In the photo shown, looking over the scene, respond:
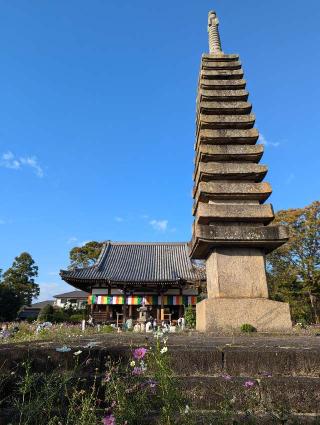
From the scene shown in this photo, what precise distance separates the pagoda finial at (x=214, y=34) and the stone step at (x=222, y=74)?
1171 mm

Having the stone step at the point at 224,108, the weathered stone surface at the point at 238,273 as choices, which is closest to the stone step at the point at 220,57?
the stone step at the point at 224,108

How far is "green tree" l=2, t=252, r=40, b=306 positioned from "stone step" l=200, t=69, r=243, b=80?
41582mm

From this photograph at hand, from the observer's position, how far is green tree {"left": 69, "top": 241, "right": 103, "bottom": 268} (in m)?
41.9

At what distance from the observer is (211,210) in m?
7.49

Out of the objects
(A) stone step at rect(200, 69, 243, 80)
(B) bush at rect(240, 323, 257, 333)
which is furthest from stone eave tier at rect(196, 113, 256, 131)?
(B) bush at rect(240, 323, 257, 333)

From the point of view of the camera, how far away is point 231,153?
27.6 ft

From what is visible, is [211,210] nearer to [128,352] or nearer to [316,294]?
[128,352]

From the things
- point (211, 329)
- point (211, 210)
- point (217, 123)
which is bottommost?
point (211, 329)

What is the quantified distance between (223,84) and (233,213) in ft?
13.9

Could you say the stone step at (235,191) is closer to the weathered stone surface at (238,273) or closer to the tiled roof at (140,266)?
the weathered stone surface at (238,273)

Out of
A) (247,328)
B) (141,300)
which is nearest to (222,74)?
(247,328)

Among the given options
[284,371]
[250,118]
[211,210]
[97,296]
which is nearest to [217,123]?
[250,118]

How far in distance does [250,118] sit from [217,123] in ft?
3.03

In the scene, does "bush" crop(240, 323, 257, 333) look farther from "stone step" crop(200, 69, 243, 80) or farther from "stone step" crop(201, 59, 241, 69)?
"stone step" crop(201, 59, 241, 69)
